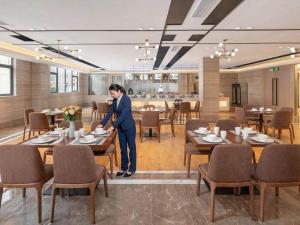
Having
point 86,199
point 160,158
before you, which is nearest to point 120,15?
point 160,158

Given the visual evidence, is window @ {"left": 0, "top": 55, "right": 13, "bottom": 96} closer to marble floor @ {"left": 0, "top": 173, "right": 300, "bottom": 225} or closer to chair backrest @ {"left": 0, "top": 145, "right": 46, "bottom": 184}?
marble floor @ {"left": 0, "top": 173, "right": 300, "bottom": 225}

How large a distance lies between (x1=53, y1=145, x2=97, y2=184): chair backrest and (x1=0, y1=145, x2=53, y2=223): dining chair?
196mm

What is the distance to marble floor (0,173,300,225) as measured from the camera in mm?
2912

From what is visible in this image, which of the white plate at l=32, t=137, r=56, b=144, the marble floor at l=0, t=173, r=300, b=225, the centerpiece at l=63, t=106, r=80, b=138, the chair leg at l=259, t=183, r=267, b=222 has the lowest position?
the marble floor at l=0, t=173, r=300, b=225

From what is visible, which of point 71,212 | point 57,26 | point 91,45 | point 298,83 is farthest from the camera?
point 298,83

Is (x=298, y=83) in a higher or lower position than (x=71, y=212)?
higher

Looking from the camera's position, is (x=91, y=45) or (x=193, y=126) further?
(x=91, y=45)

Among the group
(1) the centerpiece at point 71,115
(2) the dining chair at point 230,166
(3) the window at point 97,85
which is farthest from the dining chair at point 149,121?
(3) the window at point 97,85

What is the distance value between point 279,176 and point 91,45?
660 cm

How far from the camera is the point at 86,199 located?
347 cm

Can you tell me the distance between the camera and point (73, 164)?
9.04 feet

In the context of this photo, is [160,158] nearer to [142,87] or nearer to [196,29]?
[196,29]

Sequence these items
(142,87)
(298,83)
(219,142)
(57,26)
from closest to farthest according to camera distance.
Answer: (219,142) < (57,26) < (298,83) < (142,87)

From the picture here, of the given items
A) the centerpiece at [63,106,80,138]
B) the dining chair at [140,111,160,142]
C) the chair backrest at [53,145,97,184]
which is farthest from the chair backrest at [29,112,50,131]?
the chair backrest at [53,145,97,184]
